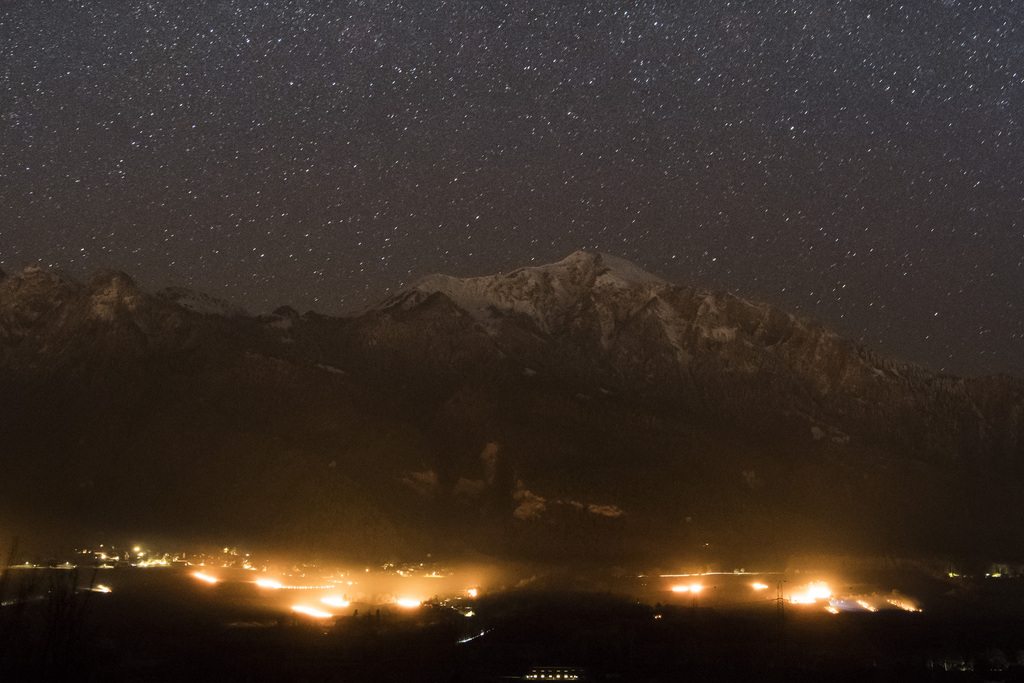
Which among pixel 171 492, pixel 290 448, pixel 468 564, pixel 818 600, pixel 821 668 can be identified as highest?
pixel 290 448

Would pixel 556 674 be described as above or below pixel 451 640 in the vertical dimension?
below

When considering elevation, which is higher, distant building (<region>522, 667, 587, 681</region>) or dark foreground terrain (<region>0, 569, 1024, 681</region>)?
dark foreground terrain (<region>0, 569, 1024, 681</region>)

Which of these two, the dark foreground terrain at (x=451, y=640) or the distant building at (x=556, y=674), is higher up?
the dark foreground terrain at (x=451, y=640)


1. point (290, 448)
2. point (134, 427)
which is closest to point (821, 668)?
point (290, 448)

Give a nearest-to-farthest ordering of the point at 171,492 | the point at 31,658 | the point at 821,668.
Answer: the point at 31,658 → the point at 821,668 → the point at 171,492

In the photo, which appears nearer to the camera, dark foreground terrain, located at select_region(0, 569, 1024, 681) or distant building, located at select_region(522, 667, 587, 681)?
dark foreground terrain, located at select_region(0, 569, 1024, 681)

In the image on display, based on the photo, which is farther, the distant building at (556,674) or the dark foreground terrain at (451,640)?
the distant building at (556,674)

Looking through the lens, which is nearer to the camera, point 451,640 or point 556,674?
point 556,674

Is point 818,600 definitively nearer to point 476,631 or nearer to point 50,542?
point 476,631
